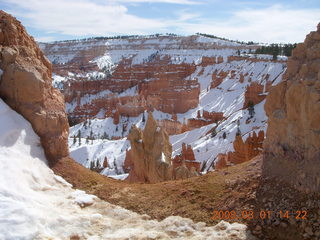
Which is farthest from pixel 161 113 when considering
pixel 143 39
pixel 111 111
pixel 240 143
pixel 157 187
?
pixel 143 39

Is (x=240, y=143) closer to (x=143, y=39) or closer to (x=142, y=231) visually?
(x=142, y=231)

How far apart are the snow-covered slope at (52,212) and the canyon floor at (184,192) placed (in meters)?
0.35

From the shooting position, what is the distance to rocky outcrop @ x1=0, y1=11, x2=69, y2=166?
10109mm

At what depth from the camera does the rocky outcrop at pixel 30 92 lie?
1011 centimetres

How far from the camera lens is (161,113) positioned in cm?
6988

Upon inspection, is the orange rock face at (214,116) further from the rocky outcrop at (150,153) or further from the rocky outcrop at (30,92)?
the rocky outcrop at (30,92)

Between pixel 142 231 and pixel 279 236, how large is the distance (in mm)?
2740

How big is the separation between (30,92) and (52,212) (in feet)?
13.4

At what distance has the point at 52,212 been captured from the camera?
7.53 m

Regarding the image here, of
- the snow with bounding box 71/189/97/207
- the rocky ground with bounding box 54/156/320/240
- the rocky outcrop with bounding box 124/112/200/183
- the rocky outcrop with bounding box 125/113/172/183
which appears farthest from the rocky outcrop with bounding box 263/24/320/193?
the rocky outcrop with bounding box 125/113/172/183

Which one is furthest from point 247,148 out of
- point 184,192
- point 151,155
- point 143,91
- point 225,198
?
point 143,91

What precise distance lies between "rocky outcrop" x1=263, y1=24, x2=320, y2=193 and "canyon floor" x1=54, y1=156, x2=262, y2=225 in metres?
0.70
